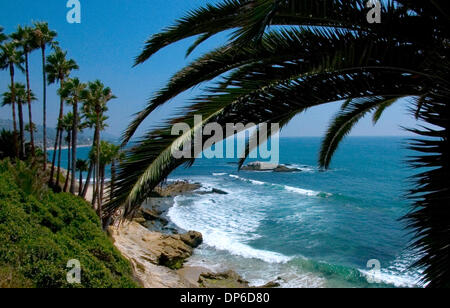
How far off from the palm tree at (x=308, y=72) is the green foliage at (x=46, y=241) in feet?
14.3

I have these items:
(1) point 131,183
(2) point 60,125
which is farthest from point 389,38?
(2) point 60,125

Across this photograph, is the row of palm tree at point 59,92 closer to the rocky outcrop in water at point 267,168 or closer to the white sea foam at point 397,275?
the white sea foam at point 397,275

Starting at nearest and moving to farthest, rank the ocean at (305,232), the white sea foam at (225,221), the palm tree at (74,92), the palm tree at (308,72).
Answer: the palm tree at (308,72)
the ocean at (305,232)
the white sea foam at (225,221)
the palm tree at (74,92)

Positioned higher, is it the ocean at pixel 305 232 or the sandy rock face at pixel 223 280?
the sandy rock face at pixel 223 280

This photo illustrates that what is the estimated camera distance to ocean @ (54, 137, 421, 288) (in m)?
15.9

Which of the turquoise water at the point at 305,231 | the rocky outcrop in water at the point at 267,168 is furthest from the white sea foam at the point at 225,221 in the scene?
the rocky outcrop in water at the point at 267,168

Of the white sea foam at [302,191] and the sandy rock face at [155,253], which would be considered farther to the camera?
the white sea foam at [302,191]

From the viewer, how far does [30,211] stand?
8.96m

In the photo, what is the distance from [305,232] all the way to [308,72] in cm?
2234

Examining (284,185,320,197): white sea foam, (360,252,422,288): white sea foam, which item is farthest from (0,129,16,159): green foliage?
(284,185,320,197): white sea foam

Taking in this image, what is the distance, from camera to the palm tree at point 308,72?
2.45 meters

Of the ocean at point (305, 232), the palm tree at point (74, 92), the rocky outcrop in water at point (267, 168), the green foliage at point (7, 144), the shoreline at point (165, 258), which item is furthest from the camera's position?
the rocky outcrop in water at point (267, 168)

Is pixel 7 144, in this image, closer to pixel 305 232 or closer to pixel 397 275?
pixel 305 232
